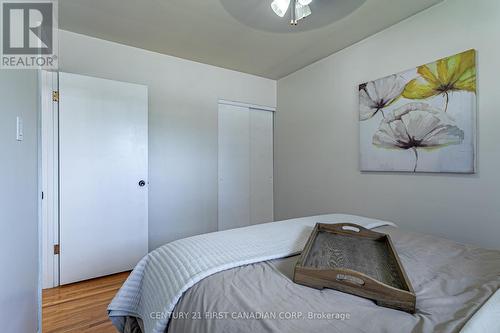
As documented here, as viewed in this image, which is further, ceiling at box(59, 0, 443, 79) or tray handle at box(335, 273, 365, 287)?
ceiling at box(59, 0, 443, 79)

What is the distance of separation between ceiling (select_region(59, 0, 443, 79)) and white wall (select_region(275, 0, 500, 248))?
0.68 ft

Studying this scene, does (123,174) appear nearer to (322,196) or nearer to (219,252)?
(219,252)

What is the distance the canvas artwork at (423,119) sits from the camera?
170 cm

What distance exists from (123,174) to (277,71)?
231 cm

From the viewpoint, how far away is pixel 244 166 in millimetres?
3383

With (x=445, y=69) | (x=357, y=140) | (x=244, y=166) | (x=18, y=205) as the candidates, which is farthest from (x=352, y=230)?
(x=244, y=166)

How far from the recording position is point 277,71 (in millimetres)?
3207

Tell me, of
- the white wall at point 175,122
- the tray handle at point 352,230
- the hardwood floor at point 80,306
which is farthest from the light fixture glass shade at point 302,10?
the hardwood floor at point 80,306

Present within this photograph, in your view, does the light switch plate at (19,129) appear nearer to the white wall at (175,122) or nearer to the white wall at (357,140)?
the white wall at (175,122)

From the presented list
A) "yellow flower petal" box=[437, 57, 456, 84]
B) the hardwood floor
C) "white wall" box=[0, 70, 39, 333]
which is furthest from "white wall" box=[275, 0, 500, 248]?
"white wall" box=[0, 70, 39, 333]

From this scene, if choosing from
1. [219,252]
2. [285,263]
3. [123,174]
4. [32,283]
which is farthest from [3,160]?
[123,174]

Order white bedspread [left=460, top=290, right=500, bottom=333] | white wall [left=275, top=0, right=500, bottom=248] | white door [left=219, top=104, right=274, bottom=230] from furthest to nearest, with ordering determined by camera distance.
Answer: white door [left=219, top=104, right=274, bottom=230]
white wall [left=275, top=0, right=500, bottom=248]
white bedspread [left=460, top=290, right=500, bottom=333]

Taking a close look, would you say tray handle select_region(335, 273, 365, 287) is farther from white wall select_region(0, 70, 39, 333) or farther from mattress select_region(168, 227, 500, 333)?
white wall select_region(0, 70, 39, 333)

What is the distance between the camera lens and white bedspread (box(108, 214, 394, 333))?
0.84 meters
